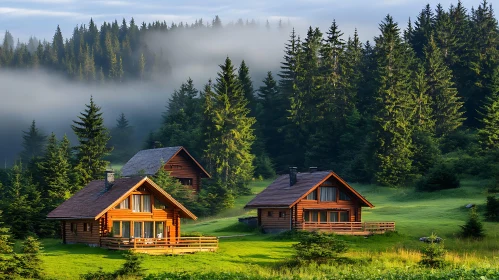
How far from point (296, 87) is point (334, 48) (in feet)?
31.4

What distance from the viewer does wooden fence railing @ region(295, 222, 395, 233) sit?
6669 cm

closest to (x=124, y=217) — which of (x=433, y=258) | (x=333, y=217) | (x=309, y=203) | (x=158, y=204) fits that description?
(x=158, y=204)

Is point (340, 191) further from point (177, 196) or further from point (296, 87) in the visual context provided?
point (296, 87)

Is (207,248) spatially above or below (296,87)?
below

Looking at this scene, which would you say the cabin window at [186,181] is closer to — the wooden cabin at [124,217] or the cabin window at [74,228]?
the wooden cabin at [124,217]

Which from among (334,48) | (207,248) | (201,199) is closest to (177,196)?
(201,199)

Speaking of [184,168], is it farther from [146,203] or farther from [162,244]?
[162,244]

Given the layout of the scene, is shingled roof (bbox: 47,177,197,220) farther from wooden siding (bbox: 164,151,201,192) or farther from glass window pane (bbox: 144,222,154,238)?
wooden siding (bbox: 164,151,201,192)

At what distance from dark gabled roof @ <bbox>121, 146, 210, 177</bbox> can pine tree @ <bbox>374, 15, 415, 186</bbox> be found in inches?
910

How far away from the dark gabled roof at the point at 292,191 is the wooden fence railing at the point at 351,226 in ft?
7.92

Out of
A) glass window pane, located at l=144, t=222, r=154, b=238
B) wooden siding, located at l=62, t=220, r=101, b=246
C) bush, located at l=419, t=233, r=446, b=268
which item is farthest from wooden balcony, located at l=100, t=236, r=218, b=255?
bush, located at l=419, t=233, r=446, b=268

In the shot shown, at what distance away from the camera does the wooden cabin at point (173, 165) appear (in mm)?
99188

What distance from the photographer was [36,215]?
232 feet

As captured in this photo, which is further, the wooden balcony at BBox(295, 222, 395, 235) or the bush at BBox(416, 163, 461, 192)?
the bush at BBox(416, 163, 461, 192)
